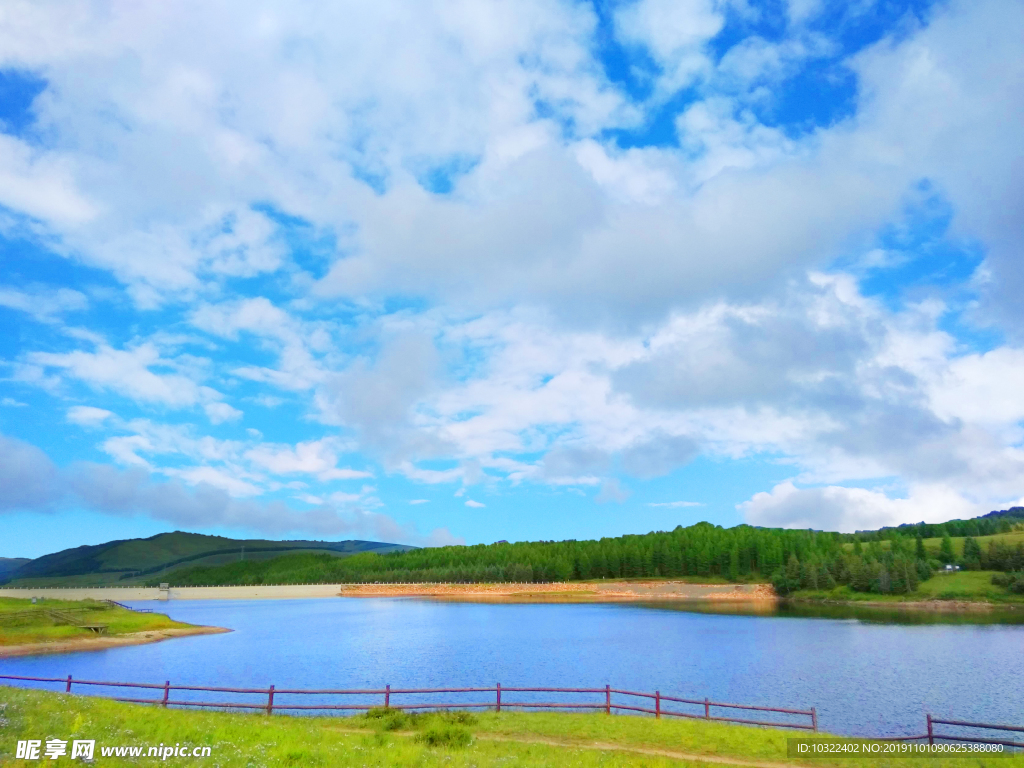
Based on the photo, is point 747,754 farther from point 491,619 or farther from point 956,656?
point 491,619

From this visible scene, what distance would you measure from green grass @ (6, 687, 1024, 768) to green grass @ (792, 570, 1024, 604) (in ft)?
528

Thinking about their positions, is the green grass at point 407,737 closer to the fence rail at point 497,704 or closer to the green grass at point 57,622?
the fence rail at point 497,704

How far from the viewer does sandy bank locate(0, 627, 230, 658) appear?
250 feet

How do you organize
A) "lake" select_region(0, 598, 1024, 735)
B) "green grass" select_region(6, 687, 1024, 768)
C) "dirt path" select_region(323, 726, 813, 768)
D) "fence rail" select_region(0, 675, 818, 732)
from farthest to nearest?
1. "lake" select_region(0, 598, 1024, 735)
2. "fence rail" select_region(0, 675, 818, 732)
3. "dirt path" select_region(323, 726, 813, 768)
4. "green grass" select_region(6, 687, 1024, 768)

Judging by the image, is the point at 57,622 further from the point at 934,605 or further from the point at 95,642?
the point at 934,605

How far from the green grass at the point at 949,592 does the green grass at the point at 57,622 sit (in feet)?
537

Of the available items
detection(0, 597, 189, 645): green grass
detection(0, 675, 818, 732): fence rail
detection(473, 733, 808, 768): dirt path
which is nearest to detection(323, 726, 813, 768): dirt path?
detection(473, 733, 808, 768): dirt path

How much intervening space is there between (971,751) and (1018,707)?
68.8 ft

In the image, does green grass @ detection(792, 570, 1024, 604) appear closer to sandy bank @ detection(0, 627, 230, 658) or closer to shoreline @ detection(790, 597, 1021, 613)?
shoreline @ detection(790, 597, 1021, 613)

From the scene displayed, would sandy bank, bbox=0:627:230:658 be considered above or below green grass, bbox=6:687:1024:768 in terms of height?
below

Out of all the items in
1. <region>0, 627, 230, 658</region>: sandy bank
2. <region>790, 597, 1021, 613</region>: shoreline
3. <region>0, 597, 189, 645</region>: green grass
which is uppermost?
<region>0, 597, 189, 645</region>: green grass

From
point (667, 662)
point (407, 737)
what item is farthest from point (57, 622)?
point (407, 737)

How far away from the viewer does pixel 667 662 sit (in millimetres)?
62781

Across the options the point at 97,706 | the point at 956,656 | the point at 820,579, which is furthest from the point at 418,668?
the point at 820,579
